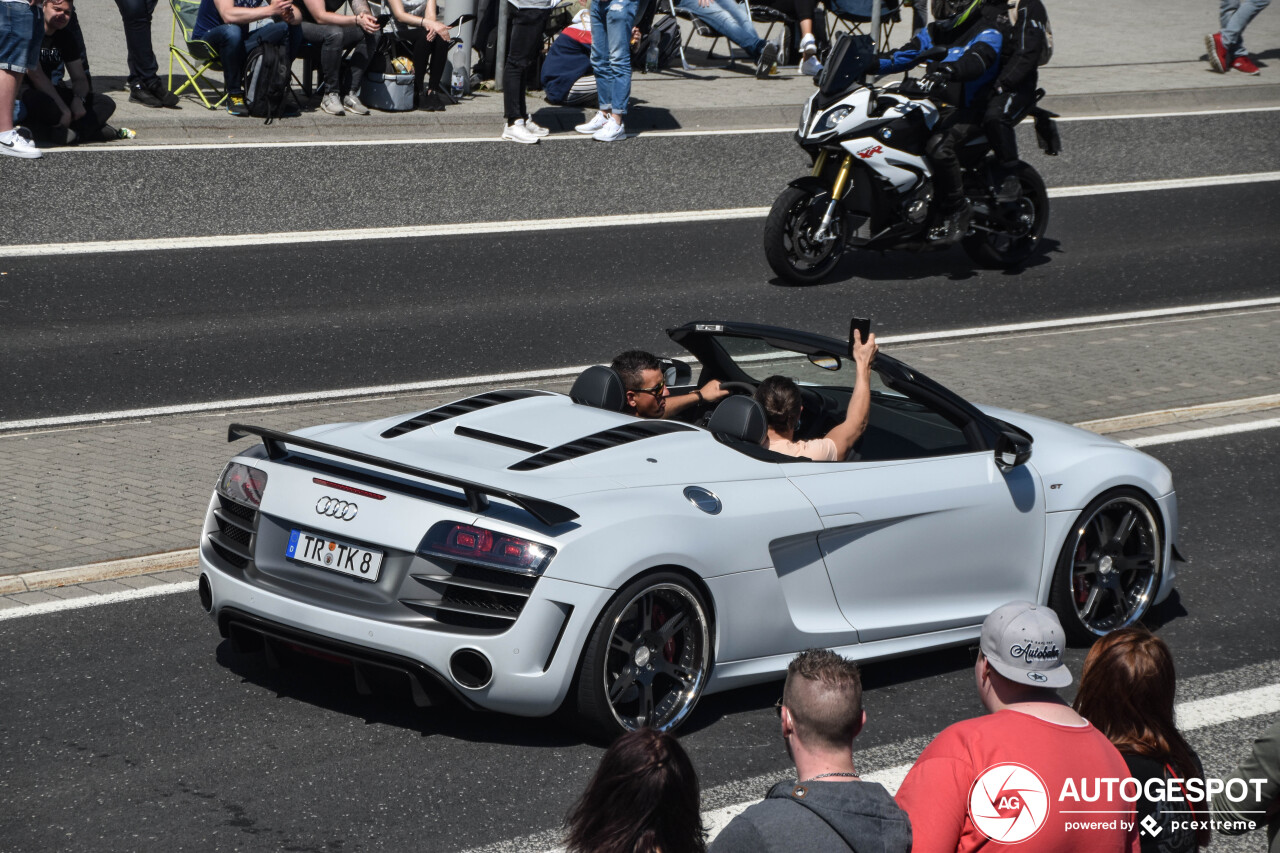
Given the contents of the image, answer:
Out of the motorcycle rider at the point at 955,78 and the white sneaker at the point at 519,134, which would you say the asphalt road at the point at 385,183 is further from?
the motorcycle rider at the point at 955,78

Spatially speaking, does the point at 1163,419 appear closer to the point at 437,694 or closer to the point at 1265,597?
the point at 1265,597

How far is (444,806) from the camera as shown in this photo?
4992 mm

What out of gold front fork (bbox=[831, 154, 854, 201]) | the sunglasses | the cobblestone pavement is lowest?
the cobblestone pavement

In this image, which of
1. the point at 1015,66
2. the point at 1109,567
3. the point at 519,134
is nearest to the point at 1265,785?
the point at 1109,567

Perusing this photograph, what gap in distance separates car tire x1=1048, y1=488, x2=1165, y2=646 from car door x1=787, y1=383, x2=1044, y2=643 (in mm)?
204

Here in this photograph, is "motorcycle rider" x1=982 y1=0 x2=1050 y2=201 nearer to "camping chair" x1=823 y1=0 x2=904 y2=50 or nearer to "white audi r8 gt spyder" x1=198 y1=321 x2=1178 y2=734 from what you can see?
"white audi r8 gt spyder" x1=198 y1=321 x2=1178 y2=734

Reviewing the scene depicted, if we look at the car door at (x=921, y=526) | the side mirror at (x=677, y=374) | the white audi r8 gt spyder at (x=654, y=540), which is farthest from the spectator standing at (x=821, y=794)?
the side mirror at (x=677, y=374)

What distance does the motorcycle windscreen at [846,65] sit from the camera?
13.3m

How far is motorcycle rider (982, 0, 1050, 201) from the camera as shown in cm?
1390

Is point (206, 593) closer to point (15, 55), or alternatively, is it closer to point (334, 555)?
point (334, 555)

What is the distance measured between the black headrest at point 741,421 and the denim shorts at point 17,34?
32.2ft

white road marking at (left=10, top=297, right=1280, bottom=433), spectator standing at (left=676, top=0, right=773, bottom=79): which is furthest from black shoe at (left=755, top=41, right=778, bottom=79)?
white road marking at (left=10, top=297, right=1280, bottom=433)

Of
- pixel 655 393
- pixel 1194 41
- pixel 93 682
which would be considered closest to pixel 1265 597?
pixel 655 393

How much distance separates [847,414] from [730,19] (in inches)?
637
